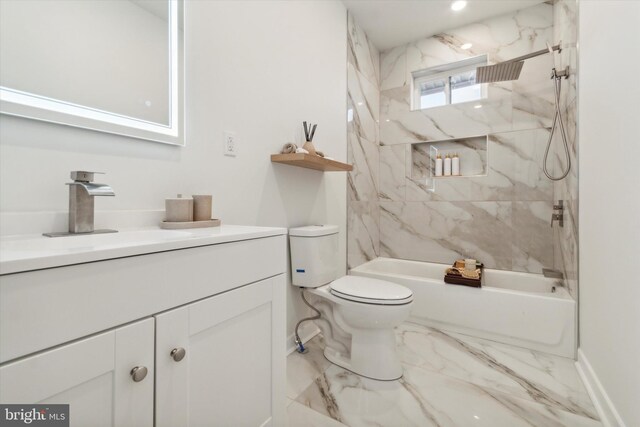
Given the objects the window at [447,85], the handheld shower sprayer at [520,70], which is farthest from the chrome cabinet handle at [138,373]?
the window at [447,85]

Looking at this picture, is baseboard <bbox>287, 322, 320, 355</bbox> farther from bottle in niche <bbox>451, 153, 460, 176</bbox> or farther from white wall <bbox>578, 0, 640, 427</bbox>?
bottle in niche <bbox>451, 153, 460, 176</bbox>

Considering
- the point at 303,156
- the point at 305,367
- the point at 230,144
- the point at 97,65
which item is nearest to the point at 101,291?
the point at 97,65

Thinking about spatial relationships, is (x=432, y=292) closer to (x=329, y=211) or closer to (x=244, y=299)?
(x=329, y=211)

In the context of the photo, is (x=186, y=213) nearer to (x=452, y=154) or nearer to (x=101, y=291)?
(x=101, y=291)

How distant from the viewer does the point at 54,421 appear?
494mm

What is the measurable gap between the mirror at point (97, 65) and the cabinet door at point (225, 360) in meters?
0.72

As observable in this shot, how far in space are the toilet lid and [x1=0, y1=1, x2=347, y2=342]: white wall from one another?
1.26 ft

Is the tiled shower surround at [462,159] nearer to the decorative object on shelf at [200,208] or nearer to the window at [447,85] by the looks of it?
the window at [447,85]

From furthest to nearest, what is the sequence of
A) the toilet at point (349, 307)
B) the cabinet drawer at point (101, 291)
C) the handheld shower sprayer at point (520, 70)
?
the handheld shower sprayer at point (520, 70), the toilet at point (349, 307), the cabinet drawer at point (101, 291)

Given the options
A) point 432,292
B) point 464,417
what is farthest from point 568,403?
point 432,292

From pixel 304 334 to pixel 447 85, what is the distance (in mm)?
2668

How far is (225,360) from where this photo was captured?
31.3 inches

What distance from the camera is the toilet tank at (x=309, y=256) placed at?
1.74m

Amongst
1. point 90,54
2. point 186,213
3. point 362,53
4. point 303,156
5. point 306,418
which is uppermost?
point 362,53
